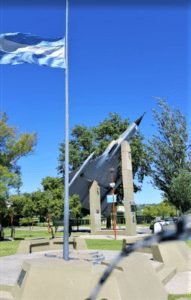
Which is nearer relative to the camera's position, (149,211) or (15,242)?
(15,242)

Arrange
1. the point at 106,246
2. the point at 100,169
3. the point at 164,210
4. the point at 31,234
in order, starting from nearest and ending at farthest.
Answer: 1. the point at 106,246
2. the point at 31,234
3. the point at 100,169
4. the point at 164,210

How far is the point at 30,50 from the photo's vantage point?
12.8m

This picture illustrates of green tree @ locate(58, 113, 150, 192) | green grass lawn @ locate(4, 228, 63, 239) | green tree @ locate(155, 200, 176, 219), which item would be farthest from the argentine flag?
green tree @ locate(155, 200, 176, 219)

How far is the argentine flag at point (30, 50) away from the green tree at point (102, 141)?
40.2 metres

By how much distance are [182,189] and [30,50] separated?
32.1 m

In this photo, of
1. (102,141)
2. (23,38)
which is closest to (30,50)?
(23,38)

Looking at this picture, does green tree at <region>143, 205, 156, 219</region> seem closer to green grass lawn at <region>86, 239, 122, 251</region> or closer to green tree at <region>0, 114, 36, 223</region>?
green tree at <region>0, 114, 36, 223</region>

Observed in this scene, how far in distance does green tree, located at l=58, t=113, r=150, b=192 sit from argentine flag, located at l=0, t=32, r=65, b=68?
132ft

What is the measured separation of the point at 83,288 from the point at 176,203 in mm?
37746

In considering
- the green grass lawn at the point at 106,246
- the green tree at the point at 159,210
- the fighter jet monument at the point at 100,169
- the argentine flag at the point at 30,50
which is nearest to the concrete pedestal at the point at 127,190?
the fighter jet monument at the point at 100,169

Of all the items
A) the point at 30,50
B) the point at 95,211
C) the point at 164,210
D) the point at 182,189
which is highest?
the point at 164,210

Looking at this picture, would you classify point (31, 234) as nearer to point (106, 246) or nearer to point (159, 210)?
point (106, 246)

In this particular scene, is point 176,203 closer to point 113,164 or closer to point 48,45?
point 113,164

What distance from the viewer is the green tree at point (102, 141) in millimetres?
53406
